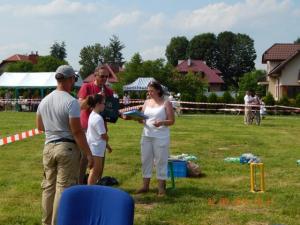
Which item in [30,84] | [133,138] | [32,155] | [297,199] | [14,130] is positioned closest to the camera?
[297,199]

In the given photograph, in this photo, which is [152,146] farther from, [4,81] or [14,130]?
[4,81]

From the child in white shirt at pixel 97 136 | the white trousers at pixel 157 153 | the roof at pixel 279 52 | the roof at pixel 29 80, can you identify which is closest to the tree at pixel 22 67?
the roof at pixel 279 52

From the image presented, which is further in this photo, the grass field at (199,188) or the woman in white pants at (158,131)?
the woman in white pants at (158,131)

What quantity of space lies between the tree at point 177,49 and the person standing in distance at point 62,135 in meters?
106

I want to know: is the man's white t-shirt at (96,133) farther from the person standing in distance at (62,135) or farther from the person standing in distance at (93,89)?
the person standing in distance at (62,135)

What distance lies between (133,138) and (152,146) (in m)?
9.86

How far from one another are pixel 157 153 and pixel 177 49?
346ft

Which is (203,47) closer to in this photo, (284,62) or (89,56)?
(89,56)

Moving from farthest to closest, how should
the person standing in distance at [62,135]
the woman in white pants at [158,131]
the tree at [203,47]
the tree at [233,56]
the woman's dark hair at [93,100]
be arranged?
the tree at [233,56]
the tree at [203,47]
the woman in white pants at [158,131]
the woman's dark hair at [93,100]
the person standing in distance at [62,135]

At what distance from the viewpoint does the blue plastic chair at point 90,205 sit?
13.0ft

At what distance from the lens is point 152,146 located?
8508 millimetres

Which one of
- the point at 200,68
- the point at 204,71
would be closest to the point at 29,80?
the point at 204,71

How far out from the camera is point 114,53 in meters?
136

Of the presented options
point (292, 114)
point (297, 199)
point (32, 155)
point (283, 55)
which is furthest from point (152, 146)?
point (283, 55)
